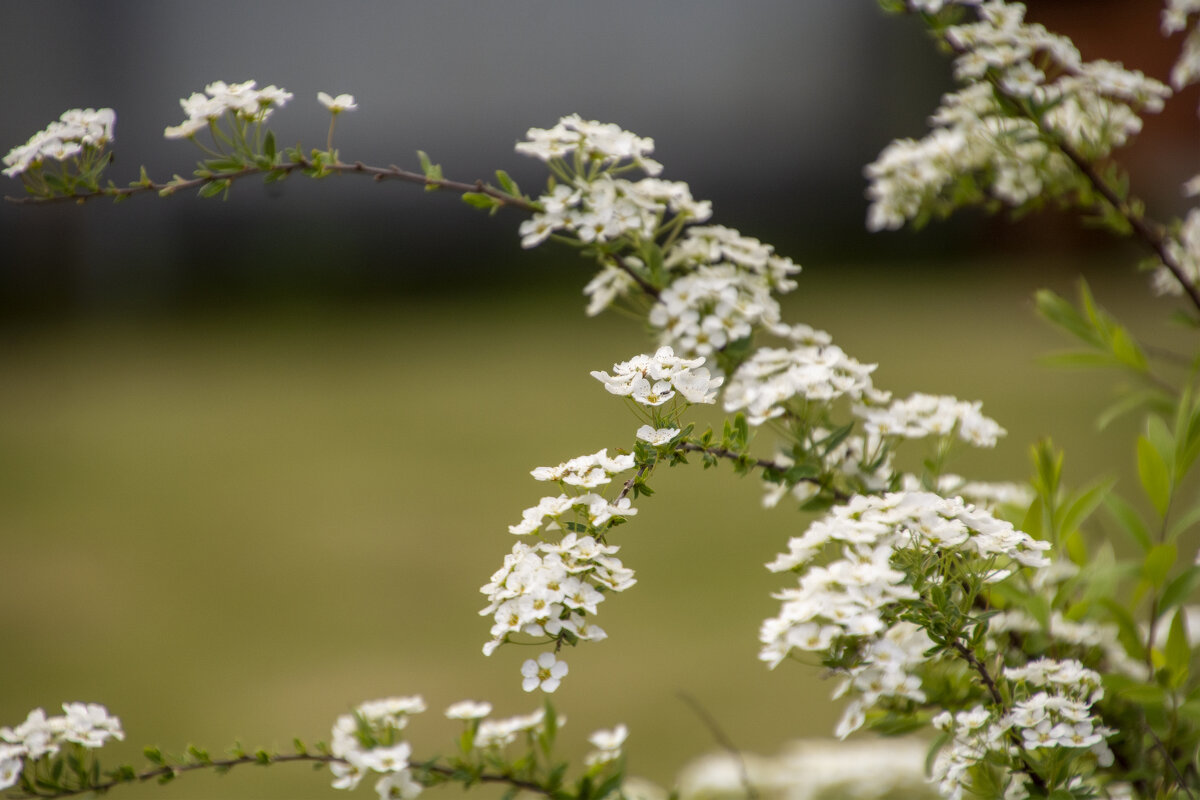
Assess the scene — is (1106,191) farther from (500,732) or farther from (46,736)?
(46,736)

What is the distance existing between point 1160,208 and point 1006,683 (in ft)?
21.2

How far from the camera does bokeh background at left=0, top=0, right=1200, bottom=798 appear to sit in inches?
94.8

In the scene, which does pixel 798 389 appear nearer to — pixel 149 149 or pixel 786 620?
pixel 786 620

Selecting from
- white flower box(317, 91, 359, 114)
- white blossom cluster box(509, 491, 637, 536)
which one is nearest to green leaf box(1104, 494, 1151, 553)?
white blossom cluster box(509, 491, 637, 536)

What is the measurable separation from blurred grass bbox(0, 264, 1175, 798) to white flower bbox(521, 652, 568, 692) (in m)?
0.77

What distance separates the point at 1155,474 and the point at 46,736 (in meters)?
0.87

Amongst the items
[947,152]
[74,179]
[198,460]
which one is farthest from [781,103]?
[74,179]

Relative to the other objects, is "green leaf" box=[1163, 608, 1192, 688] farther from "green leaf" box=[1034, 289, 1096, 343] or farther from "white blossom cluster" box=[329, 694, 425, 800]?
"white blossom cluster" box=[329, 694, 425, 800]

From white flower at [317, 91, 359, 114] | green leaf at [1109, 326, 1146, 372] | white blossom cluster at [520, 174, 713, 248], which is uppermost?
white flower at [317, 91, 359, 114]

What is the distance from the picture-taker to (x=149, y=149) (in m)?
5.48

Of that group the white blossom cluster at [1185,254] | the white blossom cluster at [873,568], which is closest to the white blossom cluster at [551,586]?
the white blossom cluster at [873,568]

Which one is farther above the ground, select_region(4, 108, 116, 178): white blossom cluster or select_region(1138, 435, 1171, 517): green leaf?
select_region(4, 108, 116, 178): white blossom cluster

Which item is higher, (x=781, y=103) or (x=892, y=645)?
(x=781, y=103)

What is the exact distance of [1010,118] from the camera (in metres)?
0.94
